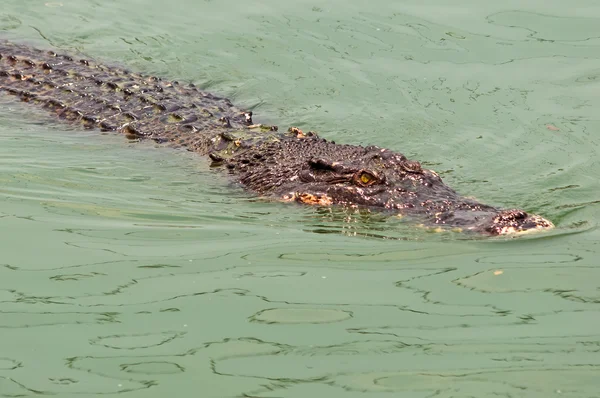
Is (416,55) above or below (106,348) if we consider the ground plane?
above

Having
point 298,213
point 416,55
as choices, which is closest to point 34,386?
point 298,213

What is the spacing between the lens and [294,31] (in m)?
13.5

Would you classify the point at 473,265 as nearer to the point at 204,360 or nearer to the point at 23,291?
the point at 204,360

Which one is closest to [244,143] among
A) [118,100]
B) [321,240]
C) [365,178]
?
[365,178]

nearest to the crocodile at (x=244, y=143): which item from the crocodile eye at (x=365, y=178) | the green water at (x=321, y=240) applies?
the crocodile eye at (x=365, y=178)

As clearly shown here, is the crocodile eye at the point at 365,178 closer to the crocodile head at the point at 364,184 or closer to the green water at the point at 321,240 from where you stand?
the crocodile head at the point at 364,184

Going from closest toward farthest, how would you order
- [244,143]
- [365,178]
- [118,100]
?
1. [365,178]
2. [244,143]
3. [118,100]

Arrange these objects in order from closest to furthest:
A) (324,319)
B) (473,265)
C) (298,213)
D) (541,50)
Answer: (324,319) < (473,265) < (298,213) < (541,50)

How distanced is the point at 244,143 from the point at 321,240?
8.85 feet

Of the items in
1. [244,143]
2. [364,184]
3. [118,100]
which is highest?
[118,100]

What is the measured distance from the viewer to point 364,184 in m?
8.43

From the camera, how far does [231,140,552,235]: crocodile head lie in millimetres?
8008

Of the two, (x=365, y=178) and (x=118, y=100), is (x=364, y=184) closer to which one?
(x=365, y=178)

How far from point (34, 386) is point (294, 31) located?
9214mm
